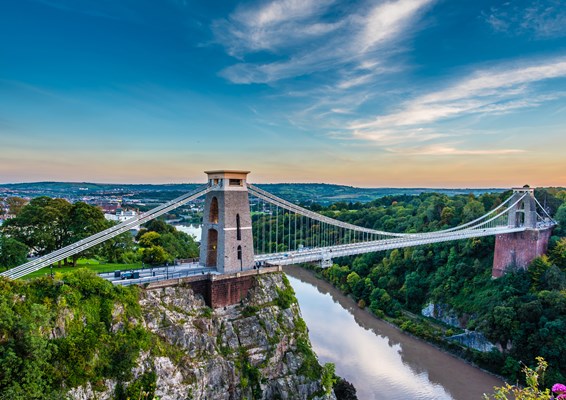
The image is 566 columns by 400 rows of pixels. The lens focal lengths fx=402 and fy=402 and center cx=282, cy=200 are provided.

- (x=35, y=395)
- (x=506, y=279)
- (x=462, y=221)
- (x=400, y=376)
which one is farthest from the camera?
(x=462, y=221)

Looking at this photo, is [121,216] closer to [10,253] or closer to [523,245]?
[10,253]

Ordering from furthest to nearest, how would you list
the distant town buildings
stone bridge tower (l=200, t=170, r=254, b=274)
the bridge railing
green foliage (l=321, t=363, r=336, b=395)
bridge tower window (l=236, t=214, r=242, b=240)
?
the distant town buildings
bridge tower window (l=236, t=214, r=242, b=240)
stone bridge tower (l=200, t=170, r=254, b=274)
green foliage (l=321, t=363, r=336, b=395)
the bridge railing

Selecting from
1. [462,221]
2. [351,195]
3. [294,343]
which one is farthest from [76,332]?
[351,195]

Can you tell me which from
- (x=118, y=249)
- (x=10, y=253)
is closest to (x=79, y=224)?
(x=118, y=249)

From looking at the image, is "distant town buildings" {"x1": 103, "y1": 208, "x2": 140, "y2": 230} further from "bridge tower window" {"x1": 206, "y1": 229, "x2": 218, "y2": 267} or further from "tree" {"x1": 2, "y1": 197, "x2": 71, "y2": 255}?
"bridge tower window" {"x1": 206, "y1": 229, "x2": 218, "y2": 267}

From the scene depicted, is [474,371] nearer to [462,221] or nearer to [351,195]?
[462,221]

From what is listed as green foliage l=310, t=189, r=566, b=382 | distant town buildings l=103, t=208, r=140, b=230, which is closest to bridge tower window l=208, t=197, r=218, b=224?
green foliage l=310, t=189, r=566, b=382
